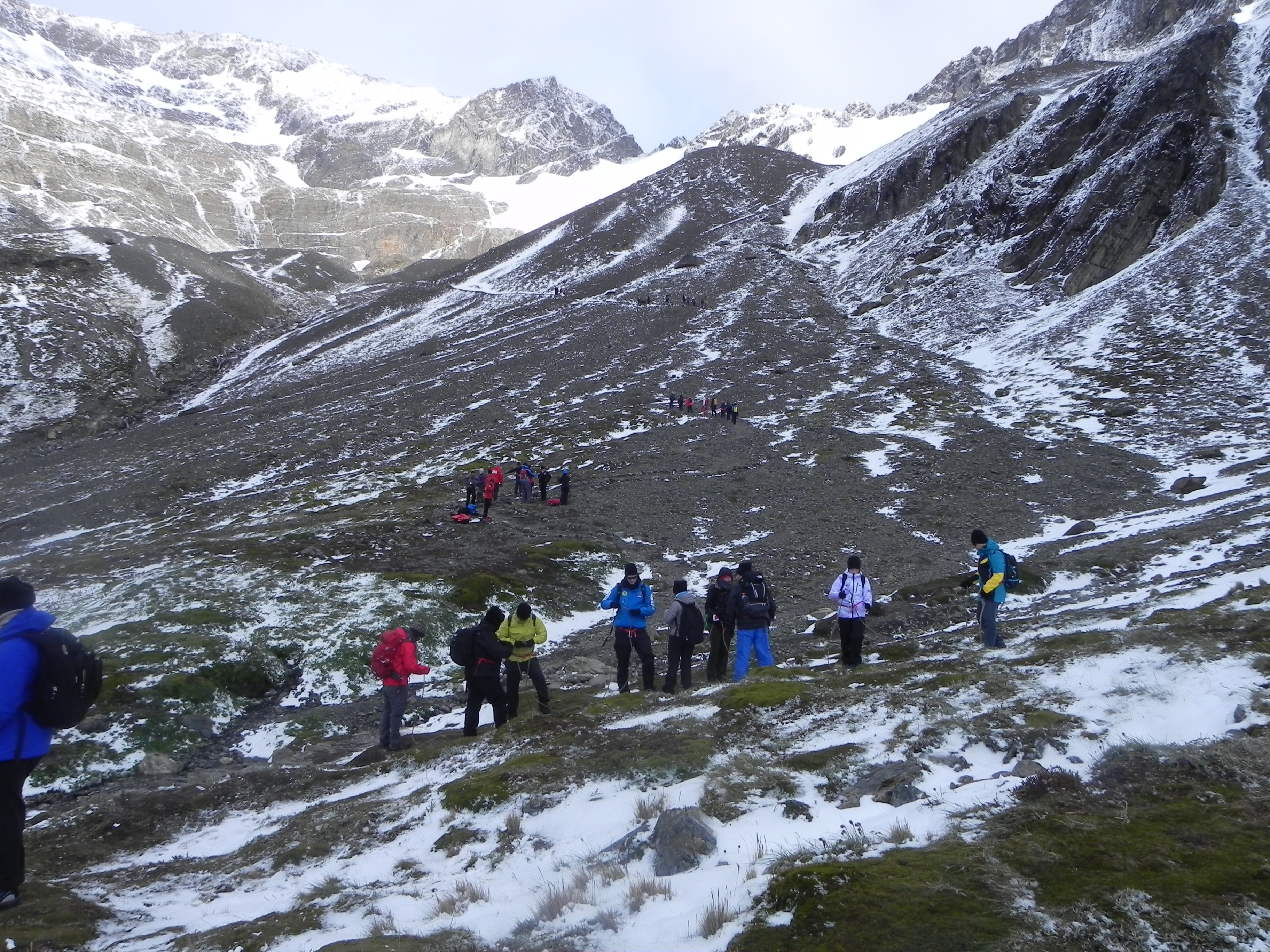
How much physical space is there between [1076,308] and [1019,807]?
69.0m

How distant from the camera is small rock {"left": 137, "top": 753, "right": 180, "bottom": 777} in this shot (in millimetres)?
14172

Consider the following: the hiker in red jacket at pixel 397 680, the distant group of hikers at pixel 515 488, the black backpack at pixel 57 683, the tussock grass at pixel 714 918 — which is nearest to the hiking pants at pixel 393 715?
the hiker in red jacket at pixel 397 680

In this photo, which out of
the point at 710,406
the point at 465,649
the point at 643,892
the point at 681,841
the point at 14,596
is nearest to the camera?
the point at 643,892

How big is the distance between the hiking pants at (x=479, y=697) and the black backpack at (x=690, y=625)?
3486 mm

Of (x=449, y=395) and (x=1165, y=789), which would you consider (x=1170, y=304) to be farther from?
(x=1165, y=789)

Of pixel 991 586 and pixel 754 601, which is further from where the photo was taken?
pixel 754 601

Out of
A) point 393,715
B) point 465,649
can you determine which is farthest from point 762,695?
point 393,715

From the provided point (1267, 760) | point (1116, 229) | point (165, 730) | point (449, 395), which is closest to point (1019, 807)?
point (1267, 760)

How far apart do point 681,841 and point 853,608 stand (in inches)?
331

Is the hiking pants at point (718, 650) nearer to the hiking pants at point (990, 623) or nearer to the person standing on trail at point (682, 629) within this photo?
the person standing on trail at point (682, 629)

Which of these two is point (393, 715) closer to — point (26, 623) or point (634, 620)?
point (634, 620)

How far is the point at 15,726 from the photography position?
6.62 metres

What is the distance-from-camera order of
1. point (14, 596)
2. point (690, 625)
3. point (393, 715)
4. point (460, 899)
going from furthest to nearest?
point (690, 625), point (393, 715), point (14, 596), point (460, 899)

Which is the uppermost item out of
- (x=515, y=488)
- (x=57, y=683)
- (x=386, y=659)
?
(x=515, y=488)
